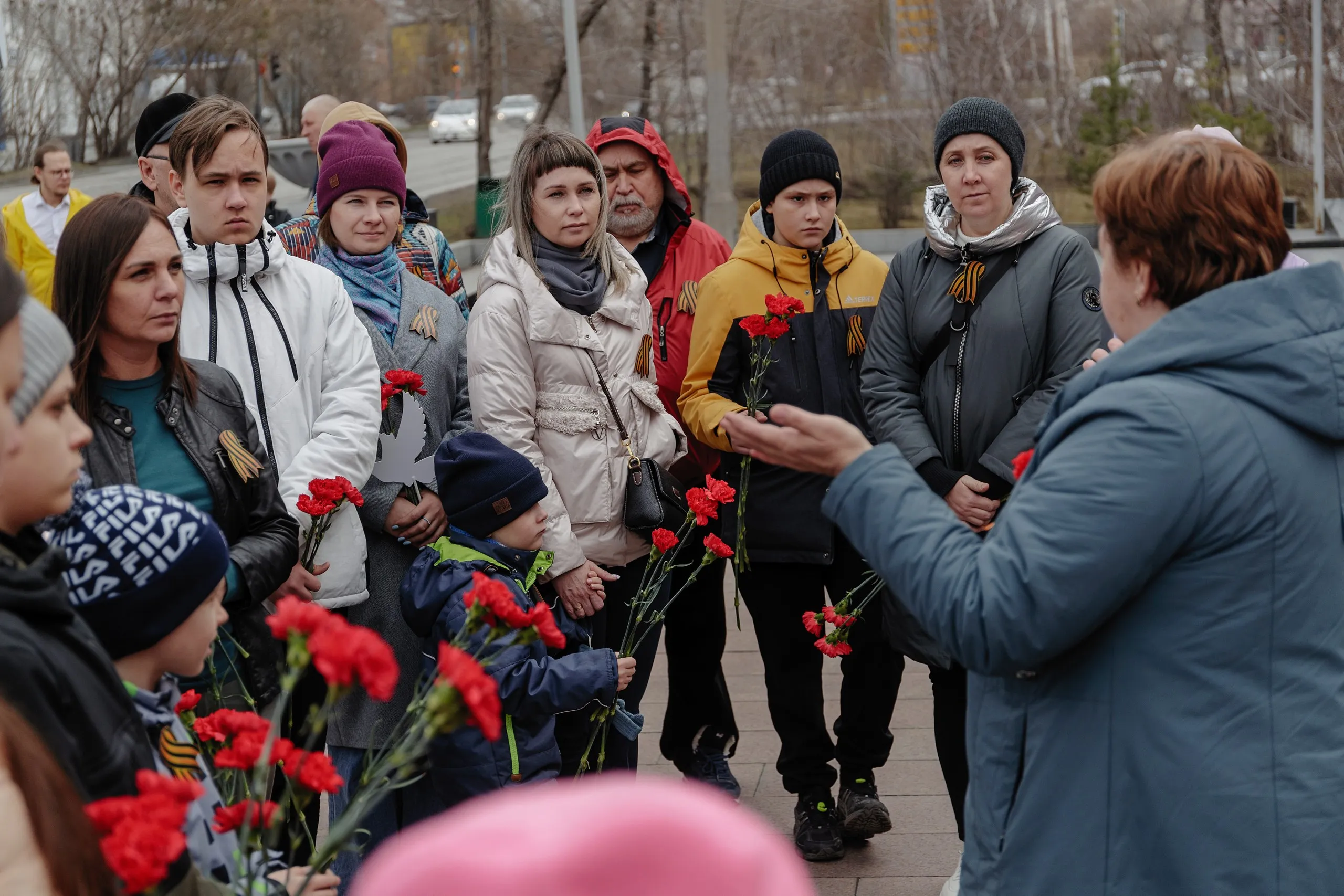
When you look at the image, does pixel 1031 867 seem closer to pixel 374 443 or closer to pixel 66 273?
pixel 374 443

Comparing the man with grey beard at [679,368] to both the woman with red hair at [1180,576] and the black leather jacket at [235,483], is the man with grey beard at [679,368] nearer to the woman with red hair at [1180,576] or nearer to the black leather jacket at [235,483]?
the black leather jacket at [235,483]

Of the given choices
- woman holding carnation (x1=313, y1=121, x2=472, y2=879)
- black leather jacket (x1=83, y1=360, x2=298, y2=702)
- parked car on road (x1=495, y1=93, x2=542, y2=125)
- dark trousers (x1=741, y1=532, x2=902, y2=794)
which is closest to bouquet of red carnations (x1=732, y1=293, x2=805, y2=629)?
dark trousers (x1=741, y1=532, x2=902, y2=794)

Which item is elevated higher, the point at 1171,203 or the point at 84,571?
the point at 1171,203

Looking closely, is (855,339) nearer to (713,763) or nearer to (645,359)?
(645,359)

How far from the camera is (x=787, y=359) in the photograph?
4508mm

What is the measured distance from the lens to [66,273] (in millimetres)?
3252

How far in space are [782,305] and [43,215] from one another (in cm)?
781

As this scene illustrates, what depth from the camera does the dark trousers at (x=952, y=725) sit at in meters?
4.04

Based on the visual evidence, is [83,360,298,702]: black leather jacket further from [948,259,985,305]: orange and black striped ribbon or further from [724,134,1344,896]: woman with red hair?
[948,259,985,305]: orange and black striped ribbon

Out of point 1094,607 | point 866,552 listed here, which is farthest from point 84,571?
point 1094,607

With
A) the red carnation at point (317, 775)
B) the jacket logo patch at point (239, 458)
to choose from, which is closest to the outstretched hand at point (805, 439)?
the red carnation at point (317, 775)

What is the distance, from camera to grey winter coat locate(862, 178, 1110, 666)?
12.9 feet

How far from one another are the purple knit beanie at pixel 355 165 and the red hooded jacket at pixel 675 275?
2.85 ft

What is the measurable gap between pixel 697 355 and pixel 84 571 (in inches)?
106
